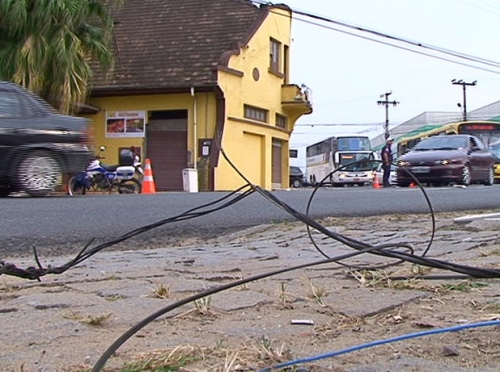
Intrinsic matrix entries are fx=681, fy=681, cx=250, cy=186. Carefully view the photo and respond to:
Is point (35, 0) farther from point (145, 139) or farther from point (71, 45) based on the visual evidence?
point (145, 139)

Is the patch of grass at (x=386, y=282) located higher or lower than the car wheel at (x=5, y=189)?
lower

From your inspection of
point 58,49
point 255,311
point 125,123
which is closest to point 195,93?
point 125,123

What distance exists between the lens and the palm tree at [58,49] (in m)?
15.4

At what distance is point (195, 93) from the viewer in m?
22.3

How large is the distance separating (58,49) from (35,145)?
15734mm

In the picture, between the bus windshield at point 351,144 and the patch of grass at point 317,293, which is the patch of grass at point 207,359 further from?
the bus windshield at point 351,144

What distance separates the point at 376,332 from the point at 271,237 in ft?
12.2

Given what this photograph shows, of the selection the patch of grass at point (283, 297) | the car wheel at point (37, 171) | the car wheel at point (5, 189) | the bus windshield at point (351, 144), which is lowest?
the patch of grass at point (283, 297)

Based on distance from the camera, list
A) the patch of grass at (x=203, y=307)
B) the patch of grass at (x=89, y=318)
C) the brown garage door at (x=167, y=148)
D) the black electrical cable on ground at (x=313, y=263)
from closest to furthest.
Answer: the black electrical cable on ground at (x=313, y=263) → the patch of grass at (x=89, y=318) → the patch of grass at (x=203, y=307) → the brown garage door at (x=167, y=148)

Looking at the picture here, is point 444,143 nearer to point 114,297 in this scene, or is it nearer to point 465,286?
point 465,286

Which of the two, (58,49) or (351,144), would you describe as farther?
(351,144)

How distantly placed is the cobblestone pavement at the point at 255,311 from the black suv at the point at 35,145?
0.82 meters

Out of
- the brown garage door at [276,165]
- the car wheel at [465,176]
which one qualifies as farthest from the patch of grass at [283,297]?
the brown garage door at [276,165]

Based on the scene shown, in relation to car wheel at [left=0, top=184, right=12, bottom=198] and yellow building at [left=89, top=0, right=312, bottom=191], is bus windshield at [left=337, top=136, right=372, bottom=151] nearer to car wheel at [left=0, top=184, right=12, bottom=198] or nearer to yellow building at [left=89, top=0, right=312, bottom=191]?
yellow building at [left=89, top=0, right=312, bottom=191]
